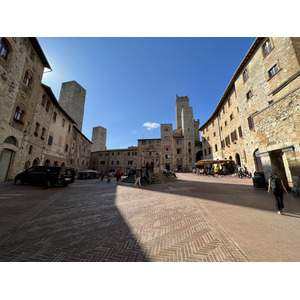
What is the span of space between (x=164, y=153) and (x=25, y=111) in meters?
29.9

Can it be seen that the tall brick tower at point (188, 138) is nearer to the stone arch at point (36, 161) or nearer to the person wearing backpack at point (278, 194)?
the stone arch at point (36, 161)

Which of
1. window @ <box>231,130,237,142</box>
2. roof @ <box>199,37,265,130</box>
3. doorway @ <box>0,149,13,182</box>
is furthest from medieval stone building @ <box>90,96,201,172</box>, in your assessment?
doorway @ <box>0,149,13,182</box>

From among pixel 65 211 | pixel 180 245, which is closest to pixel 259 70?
pixel 180 245

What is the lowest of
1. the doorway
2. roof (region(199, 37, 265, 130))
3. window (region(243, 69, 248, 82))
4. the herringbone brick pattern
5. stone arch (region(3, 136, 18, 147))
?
the herringbone brick pattern

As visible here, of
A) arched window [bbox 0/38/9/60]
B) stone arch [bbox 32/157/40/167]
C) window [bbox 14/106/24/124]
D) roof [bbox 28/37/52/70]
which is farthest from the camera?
stone arch [bbox 32/157/40/167]

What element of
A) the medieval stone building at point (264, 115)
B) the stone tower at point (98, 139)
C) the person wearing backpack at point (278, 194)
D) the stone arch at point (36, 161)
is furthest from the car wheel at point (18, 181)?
the stone tower at point (98, 139)

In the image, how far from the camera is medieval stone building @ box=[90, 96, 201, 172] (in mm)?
36719

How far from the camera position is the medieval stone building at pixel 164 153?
3672 cm

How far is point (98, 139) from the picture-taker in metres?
49.9

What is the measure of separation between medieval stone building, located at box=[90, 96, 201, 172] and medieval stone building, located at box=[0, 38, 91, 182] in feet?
67.2

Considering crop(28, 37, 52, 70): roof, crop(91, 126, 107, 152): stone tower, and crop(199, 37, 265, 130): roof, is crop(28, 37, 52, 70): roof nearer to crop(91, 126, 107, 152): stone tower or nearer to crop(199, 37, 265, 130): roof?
crop(199, 37, 265, 130): roof

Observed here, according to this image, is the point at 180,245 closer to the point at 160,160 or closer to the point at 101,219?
the point at 101,219

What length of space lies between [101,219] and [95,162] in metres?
39.8

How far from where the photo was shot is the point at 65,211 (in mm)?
4973
